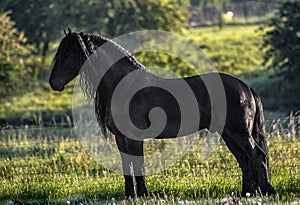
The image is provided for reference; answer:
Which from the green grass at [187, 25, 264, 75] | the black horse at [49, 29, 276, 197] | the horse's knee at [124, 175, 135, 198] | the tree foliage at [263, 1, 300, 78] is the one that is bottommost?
the horse's knee at [124, 175, 135, 198]

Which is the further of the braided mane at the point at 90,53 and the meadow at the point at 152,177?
the meadow at the point at 152,177

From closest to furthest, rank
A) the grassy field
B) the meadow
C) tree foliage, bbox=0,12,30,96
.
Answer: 1. the meadow
2. the grassy field
3. tree foliage, bbox=0,12,30,96

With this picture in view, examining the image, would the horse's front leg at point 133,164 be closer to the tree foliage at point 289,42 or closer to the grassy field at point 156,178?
the grassy field at point 156,178

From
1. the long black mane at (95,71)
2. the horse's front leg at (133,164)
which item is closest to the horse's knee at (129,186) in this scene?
the horse's front leg at (133,164)

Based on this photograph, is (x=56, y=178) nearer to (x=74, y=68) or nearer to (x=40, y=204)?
(x=40, y=204)

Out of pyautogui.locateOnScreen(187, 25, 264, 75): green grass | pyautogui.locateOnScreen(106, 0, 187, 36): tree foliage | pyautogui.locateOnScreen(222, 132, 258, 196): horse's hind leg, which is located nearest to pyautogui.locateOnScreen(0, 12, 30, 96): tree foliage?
pyautogui.locateOnScreen(106, 0, 187, 36): tree foliage

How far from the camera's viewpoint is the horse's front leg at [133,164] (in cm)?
679

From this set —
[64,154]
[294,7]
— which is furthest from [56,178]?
[294,7]

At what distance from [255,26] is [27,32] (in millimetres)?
14271

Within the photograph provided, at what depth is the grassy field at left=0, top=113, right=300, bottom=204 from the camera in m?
7.35

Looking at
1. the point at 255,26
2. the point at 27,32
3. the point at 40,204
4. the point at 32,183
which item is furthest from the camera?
the point at 255,26

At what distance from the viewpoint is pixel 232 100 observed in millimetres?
6707

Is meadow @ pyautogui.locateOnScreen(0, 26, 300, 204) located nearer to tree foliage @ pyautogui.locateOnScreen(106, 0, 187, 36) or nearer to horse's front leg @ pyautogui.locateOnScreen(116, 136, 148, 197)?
horse's front leg @ pyautogui.locateOnScreen(116, 136, 148, 197)

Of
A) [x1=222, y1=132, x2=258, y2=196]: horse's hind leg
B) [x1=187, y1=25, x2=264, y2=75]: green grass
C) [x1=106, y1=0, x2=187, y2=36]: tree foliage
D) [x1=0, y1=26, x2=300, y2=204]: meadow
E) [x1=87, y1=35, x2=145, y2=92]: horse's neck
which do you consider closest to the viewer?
[x1=87, y1=35, x2=145, y2=92]: horse's neck
